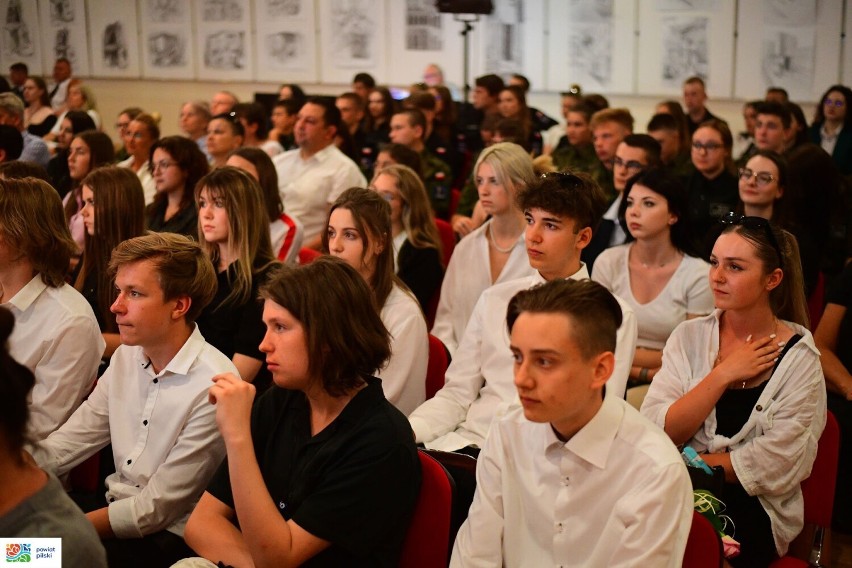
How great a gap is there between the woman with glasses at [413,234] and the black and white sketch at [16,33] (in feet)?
32.2

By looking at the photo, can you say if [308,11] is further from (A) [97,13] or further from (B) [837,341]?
(B) [837,341]

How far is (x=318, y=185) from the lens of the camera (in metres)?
6.48

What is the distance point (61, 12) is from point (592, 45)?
23.2 ft

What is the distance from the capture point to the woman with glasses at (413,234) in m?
4.60

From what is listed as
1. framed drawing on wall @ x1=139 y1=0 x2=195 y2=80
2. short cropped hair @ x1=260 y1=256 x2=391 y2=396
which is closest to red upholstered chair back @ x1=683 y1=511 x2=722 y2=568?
short cropped hair @ x1=260 y1=256 x2=391 y2=396

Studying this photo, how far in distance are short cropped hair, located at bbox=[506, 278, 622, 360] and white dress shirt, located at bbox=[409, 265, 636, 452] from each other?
1008 millimetres

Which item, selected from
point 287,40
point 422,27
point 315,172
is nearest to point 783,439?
point 315,172

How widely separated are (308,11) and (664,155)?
6.15 metres

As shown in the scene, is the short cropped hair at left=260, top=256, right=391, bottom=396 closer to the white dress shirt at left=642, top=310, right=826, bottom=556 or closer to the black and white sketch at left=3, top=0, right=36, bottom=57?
the white dress shirt at left=642, top=310, right=826, bottom=556

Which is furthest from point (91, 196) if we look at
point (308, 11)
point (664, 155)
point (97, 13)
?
point (97, 13)

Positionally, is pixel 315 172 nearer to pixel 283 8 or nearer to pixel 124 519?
pixel 124 519

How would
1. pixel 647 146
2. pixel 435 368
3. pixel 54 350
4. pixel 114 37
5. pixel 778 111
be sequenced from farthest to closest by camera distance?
pixel 114 37, pixel 778 111, pixel 647 146, pixel 435 368, pixel 54 350

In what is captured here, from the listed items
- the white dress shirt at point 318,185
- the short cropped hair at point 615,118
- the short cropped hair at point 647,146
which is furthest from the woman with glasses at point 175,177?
A: the short cropped hair at point 615,118

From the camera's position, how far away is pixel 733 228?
Result: 2.92 m
